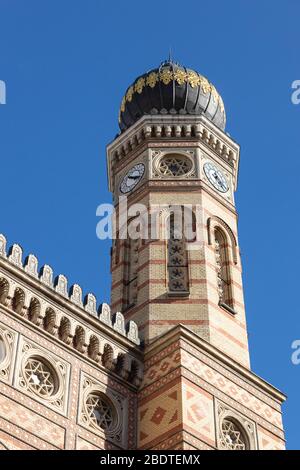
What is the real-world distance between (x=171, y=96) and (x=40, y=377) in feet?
28.8

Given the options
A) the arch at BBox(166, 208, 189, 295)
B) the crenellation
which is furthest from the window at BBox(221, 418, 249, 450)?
the arch at BBox(166, 208, 189, 295)

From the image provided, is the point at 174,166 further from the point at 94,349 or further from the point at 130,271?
the point at 94,349

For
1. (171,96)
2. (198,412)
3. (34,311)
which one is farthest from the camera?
(171,96)

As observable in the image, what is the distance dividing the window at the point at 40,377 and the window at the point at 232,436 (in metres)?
3.00

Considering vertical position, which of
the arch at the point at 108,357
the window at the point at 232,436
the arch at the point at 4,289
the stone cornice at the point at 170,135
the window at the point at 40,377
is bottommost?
the window at the point at 232,436

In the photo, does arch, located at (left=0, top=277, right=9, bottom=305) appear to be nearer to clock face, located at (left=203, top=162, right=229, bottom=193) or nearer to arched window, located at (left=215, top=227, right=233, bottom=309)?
arched window, located at (left=215, top=227, right=233, bottom=309)

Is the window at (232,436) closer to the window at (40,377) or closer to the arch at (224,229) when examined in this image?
the window at (40,377)

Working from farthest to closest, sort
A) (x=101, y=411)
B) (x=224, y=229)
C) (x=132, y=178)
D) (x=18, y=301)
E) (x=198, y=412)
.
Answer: (x=132, y=178) < (x=224, y=229) < (x=101, y=411) < (x=198, y=412) < (x=18, y=301)

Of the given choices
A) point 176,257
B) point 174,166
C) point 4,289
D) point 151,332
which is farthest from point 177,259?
point 4,289

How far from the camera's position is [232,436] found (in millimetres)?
15023

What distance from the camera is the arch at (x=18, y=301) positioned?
1412 centimetres

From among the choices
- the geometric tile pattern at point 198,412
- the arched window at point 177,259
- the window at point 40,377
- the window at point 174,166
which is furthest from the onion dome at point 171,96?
the window at point 40,377

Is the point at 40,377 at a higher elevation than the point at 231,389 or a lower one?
lower
